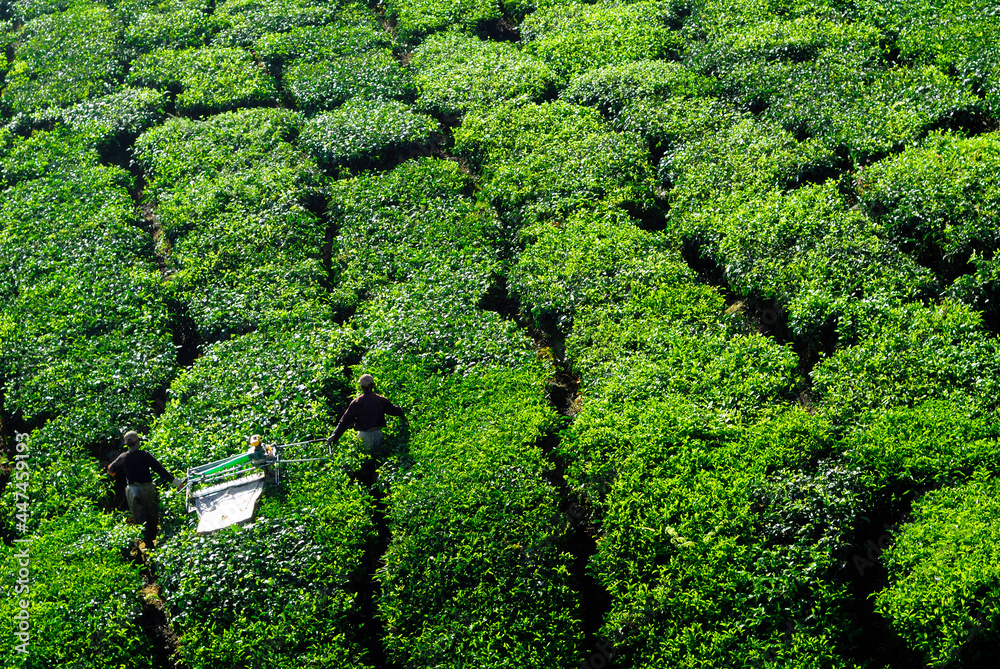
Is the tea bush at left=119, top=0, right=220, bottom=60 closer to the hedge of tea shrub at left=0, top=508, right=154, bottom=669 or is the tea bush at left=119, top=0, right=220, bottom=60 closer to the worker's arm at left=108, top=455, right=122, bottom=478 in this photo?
the worker's arm at left=108, top=455, right=122, bottom=478

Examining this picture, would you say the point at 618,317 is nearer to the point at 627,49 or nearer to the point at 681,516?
the point at 681,516

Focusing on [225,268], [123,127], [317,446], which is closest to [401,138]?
[225,268]

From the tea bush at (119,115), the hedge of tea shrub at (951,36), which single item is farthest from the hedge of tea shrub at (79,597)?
the hedge of tea shrub at (951,36)

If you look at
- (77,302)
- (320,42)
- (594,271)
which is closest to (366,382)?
(594,271)

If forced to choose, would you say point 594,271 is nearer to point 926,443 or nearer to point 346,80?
point 926,443

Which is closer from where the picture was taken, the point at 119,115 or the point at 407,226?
the point at 407,226

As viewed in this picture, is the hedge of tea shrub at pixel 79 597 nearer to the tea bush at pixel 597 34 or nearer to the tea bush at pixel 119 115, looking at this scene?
the tea bush at pixel 119 115
